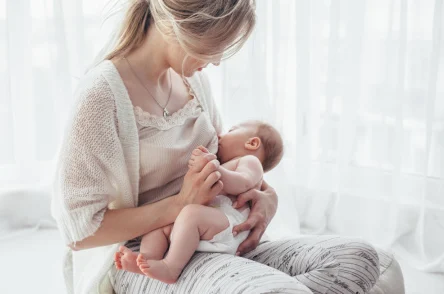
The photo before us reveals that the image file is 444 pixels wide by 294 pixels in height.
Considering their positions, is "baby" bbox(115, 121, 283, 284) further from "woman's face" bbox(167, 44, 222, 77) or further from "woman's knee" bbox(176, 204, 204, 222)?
"woman's face" bbox(167, 44, 222, 77)

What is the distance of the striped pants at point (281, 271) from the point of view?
4.41ft

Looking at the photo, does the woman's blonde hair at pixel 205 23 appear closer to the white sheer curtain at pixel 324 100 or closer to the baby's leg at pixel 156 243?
the baby's leg at pixel 156 243

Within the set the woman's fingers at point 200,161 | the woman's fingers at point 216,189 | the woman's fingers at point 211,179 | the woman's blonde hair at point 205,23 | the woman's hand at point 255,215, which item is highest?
the woman's blonde hair at point 205,23

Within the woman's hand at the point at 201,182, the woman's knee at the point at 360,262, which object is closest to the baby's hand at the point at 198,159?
the woman's hand at the point at 201,182

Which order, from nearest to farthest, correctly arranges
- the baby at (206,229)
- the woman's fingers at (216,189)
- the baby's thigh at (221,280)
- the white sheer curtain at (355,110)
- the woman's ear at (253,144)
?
the baby's thigh at (221,280) → the baby at (206,229) → the woman's fingers at (216,189) → the woman's ear at (253,144) → the white sheer curtain at (355,110)

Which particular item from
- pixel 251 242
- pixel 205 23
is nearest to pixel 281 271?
pixel 251 242

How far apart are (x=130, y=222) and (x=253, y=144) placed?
17.8 inches

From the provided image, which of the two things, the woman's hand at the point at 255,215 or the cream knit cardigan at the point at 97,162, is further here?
the woman's hand at the point at 255,215

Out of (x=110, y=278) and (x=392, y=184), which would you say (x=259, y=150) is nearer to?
(x=110, y=278)

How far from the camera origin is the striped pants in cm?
134

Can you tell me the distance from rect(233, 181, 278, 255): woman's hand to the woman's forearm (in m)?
0.17

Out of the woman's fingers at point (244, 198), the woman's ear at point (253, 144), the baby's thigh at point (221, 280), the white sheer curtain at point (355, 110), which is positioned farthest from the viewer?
the white sheer curtain at point (355, 110)

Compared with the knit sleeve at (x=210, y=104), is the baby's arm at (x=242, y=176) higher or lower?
lower

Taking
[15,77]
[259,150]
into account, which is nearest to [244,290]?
[259,150]
